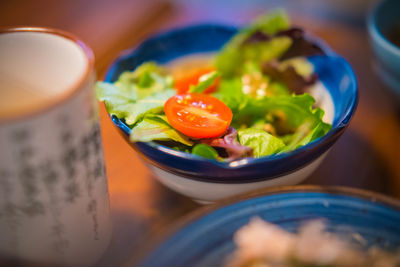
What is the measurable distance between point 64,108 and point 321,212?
0.35 m

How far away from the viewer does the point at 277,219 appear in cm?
51

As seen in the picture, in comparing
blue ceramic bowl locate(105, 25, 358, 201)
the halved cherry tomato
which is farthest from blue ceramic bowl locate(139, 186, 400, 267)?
the halved cherry tomato

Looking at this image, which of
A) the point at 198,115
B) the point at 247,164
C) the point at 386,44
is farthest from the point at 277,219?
the point at 386,44

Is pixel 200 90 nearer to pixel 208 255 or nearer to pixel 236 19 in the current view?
pixel 208 255

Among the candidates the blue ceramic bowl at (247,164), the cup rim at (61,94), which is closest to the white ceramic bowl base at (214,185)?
the blue ceramic bowl at (247,164)

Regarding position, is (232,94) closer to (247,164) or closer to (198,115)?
(198,115)

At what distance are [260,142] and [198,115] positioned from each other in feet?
0.38

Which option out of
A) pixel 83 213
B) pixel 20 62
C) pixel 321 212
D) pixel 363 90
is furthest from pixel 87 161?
pixel 363 90

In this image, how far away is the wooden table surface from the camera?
0.69m

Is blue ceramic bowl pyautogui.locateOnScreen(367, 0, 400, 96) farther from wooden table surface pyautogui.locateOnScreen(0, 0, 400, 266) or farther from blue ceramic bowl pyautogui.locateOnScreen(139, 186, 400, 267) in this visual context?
blue ceramic bowl pyautogui.locateOnScreen(139, 186, 400, 267)

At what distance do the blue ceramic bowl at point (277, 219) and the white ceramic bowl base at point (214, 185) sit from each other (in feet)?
0.22

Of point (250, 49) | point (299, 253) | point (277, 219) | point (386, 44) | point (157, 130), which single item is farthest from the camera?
point (250, 49)

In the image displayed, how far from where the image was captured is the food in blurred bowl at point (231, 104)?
57 centimetres

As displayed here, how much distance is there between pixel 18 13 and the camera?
1284 mm
